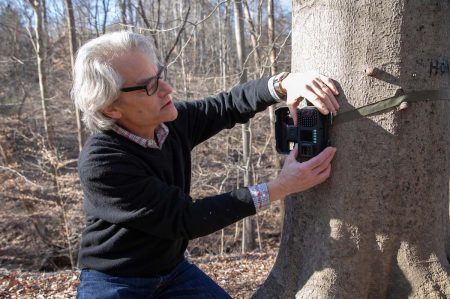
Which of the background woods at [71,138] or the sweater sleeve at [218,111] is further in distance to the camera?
the background woods at [71,138]

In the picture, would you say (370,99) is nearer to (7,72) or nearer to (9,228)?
(9,228)

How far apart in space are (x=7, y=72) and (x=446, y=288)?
67.8 feet

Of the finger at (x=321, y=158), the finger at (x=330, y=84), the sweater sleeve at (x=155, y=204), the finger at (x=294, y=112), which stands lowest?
the sweater sleeve at (x=155, y=204)

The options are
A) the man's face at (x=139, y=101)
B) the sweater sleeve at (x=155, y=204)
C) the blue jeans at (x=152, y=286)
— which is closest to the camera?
the sweater sleeve at (x=155, y=204)

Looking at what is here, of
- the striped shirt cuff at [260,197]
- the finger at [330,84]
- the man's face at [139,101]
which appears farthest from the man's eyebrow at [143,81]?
the finger at [330,84]

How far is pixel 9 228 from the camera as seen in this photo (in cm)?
1155

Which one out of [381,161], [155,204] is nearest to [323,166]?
[381,161]

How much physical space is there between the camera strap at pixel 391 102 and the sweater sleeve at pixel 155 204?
0.55 m

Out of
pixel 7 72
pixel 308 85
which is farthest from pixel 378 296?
pixel 7 72

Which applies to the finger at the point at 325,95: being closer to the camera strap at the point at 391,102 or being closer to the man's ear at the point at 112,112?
the camera strap at the point at 391,102

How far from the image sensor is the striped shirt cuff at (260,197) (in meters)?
1.86

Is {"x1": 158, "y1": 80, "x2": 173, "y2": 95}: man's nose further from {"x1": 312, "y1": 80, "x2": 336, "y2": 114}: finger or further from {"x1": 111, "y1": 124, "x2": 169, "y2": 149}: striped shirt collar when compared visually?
{"x1": 312, "y1": 80, "x2": 336, "y2": 114}: finger

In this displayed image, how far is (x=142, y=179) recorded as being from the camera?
1.89 metres

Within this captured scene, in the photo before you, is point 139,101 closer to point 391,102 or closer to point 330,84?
point 330,84
